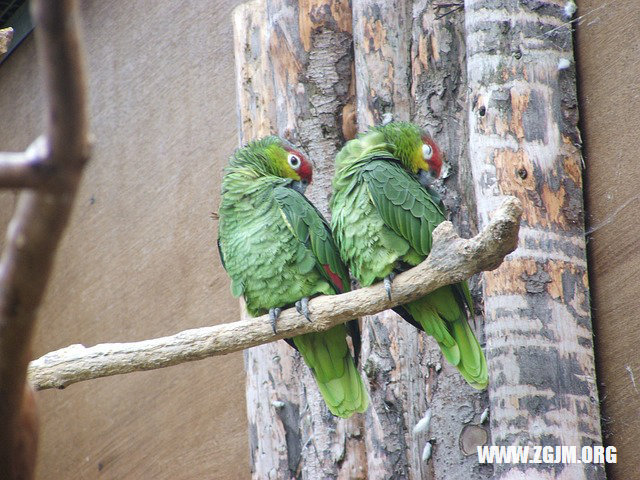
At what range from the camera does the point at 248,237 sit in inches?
112

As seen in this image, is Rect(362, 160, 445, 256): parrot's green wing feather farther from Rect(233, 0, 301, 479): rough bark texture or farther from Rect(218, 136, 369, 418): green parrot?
Rect(233, 0, 301, 479): rough bark texture

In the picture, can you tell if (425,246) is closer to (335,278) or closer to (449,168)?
(335,278)

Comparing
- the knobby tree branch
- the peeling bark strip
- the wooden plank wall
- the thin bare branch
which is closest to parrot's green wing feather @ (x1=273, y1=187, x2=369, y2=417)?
the peeling bark strip

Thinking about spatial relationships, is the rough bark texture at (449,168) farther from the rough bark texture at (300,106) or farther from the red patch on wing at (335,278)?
the red patch on wing at (335,278)

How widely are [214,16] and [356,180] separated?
2.19 meters

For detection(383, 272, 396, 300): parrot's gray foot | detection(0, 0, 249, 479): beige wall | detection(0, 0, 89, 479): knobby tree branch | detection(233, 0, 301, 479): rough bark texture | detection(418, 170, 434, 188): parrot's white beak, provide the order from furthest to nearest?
detection(0, 0, 249, 479): beige wall < detection(233, 0, 301, 479): rough bark texture < detection(418, 170, 434, 188): parrot's white beak < detection(383, 272, 396, 300): parrot's gray foot < detection(0, 0, 89, 479): knobby tree branch

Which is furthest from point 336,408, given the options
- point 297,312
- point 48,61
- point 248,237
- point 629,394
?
point 48,61

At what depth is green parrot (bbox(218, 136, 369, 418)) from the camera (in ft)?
9.01

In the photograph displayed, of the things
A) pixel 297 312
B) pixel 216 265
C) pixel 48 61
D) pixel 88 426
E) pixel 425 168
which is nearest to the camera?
pixel 48 61

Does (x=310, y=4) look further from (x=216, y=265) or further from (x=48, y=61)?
(x=48, y=61)

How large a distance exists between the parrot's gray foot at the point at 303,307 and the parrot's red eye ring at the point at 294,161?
541 millimetres

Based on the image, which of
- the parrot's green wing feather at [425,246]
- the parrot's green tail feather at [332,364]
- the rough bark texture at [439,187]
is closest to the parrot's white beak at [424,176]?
the parrot's green wing feather at [425,246]

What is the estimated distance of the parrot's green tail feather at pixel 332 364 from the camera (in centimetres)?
275

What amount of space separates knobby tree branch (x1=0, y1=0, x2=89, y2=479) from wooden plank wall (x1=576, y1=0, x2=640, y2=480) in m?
2.40
